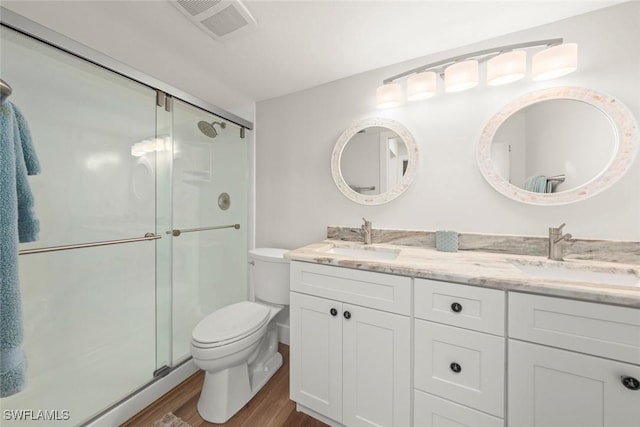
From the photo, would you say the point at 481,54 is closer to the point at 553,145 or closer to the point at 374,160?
the point at 553,145

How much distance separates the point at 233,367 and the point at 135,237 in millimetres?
947

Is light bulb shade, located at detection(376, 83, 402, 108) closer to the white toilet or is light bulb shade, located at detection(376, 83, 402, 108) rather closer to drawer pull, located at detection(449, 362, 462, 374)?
the white toilet

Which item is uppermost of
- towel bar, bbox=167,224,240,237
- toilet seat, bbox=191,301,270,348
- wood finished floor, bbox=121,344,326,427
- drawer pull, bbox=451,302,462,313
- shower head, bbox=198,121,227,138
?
shower head, bbox=198,121,227,138

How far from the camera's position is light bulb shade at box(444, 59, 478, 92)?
4.12 ft

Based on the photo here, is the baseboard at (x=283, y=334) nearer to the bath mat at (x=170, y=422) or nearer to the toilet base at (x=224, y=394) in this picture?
the toilet base at (x=224, y=394)

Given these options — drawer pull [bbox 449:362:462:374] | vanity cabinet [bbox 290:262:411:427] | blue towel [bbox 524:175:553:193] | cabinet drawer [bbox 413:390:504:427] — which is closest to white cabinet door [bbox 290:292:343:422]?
vanity cabinet [bbox 290:262:411:427]

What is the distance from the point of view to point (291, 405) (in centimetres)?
136

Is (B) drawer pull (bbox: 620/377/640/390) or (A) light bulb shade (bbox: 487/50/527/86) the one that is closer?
(B) drawer pull (bbox: 620/377/640/390)

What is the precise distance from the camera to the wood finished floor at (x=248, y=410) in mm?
1251

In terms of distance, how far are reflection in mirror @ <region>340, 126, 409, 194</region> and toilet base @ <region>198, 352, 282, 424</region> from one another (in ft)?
4.44

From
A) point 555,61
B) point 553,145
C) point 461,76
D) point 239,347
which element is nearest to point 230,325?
point 239,347

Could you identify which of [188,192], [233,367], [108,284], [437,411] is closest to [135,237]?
[108,284]

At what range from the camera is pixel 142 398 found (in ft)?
4.42

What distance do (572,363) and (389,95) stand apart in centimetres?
147
